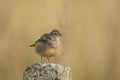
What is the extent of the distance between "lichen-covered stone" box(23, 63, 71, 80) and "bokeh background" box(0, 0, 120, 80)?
3.80 m

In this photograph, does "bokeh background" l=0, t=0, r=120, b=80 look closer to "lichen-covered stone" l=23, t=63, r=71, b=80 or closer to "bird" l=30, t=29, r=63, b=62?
"bird" l=30, t=29, r=63, b=62

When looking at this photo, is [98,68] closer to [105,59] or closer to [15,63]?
[105,59]

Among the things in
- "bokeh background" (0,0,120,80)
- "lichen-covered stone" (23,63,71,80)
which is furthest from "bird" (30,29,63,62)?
"bokeh background" (0,0,120,80)

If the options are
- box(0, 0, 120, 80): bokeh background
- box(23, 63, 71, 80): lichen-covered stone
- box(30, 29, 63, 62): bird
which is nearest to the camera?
box(23, 63, 71, 80): lichen-covered stone

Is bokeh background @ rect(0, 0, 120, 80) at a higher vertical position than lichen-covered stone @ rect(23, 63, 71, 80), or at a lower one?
higher

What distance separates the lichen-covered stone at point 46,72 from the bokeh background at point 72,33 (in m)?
3.80

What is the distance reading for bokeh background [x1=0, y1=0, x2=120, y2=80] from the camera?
7445 mm

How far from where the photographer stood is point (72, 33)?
754 centimetres

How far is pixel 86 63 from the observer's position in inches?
297

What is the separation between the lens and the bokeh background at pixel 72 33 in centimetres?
745

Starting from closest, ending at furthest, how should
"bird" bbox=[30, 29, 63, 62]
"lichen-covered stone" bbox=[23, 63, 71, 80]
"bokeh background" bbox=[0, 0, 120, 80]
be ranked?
"lichen-covered stone" bbox=[23, 63, 71, 80] < "bird" bbox=[30, 29, 63, 62] < "bokeh background" bbox=[0, 0, 120, 80]

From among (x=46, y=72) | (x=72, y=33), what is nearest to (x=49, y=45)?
(x=46, y=72)

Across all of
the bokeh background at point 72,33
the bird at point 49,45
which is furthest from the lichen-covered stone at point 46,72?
the bokeh background at point 72,33

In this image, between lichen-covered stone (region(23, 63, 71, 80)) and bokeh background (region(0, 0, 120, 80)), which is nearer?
lichen-covered stone (region(23, 63, 71, 80))
